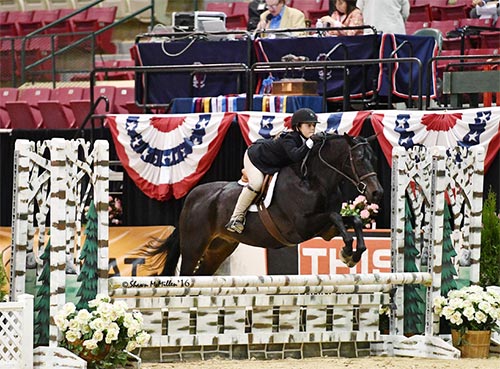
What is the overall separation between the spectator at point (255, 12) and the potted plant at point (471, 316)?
22.6 ft

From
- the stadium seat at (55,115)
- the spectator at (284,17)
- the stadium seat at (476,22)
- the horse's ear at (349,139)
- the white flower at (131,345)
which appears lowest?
the white flower at (131,345)

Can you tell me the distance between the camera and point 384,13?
13734 mm

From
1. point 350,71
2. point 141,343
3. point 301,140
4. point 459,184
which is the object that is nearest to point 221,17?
point 350,71

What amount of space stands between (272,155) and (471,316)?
7.97ft

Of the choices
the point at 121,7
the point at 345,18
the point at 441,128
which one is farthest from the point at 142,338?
the point at 121,7

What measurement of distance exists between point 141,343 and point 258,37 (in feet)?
23.0

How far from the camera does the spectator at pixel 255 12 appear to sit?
15.2 meters

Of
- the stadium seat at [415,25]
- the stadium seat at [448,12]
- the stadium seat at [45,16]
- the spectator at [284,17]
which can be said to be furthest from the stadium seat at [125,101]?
the stadium seat at [448,12]

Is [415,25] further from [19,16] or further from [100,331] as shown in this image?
[100,331]

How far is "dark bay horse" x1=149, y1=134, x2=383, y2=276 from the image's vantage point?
31.5 ft

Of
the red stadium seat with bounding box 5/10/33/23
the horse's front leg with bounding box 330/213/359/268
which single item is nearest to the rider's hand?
the horse's front leg with bounding box 330/213/359/268

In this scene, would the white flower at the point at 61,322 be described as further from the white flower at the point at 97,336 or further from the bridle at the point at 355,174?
the bridle at the point at 355,174

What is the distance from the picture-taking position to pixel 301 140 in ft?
33.2

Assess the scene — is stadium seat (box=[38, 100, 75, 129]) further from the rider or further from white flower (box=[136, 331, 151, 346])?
white flower (box=[136, 331, 151, 346])
